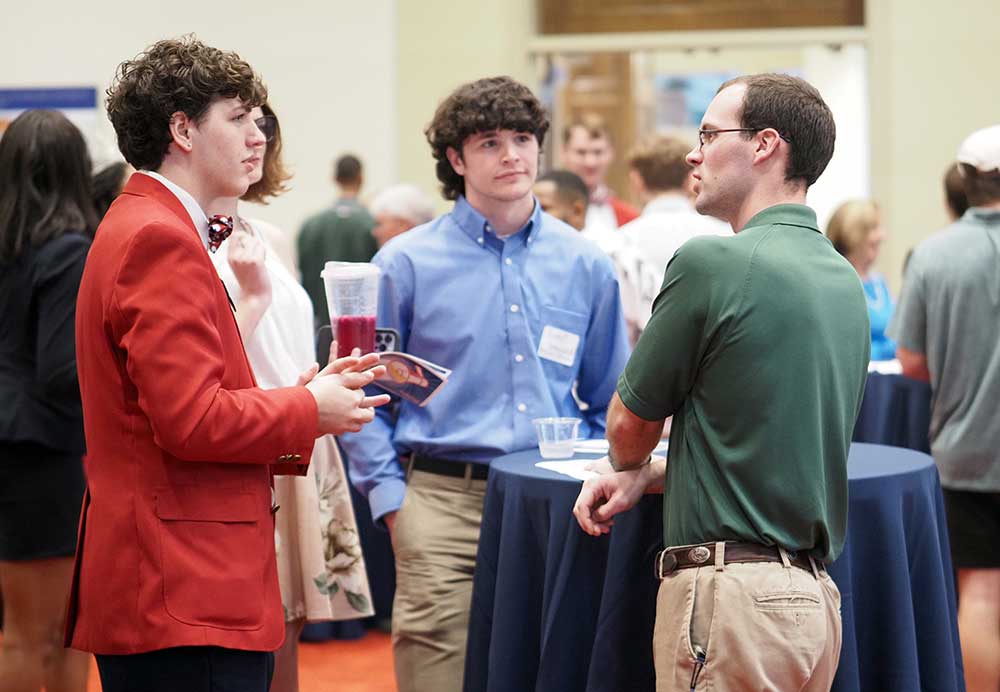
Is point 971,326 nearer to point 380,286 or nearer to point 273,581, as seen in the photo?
point 380,286

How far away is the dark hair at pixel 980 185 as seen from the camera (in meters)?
3.65

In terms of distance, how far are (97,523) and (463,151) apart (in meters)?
1.53

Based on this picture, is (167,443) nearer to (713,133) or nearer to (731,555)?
(731,555)

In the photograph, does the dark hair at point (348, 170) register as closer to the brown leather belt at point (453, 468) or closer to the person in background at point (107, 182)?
the person in background at point (107, 182)

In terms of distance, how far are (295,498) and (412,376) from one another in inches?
22.0

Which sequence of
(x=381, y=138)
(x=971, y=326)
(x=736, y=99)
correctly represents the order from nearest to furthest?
1. (x=736, y=99)
2. (x=971, y=326)
3. (x=381, y=138)

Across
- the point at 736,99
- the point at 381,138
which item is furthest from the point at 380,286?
the point at 381,138

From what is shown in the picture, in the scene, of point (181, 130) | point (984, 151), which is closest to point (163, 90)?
point (181, 130)

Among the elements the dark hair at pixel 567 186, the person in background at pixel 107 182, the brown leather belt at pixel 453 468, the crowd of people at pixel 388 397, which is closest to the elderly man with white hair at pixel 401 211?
the dark hair at pixel 567 186

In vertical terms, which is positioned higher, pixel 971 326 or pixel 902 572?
pixel 971 326

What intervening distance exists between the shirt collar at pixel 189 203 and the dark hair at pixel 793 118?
0.90 meters

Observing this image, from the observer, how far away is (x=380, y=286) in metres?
3.12

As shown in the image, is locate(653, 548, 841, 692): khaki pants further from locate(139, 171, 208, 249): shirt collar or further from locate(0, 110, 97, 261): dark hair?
locate(0, 110, 97, 261): dark hair

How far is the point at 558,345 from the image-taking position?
3.12 m
